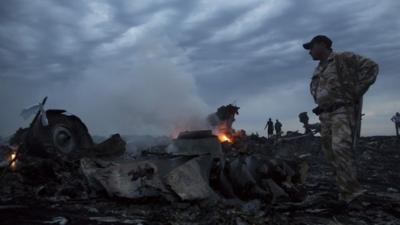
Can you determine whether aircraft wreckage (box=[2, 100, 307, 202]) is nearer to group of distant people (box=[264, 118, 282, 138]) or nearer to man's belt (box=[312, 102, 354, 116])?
man's belt (box=[312, 102, 354, 116])

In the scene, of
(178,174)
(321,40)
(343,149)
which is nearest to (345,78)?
(321,40)

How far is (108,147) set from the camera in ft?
31.8

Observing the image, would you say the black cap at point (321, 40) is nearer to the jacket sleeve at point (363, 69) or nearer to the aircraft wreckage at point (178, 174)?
the jacket sleeve at point (363, 69)

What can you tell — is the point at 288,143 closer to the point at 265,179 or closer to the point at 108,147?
the point at 108,147

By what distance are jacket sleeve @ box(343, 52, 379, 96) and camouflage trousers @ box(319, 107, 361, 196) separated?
0.37 meters

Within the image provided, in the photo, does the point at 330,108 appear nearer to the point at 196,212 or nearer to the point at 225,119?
the point at 196,212

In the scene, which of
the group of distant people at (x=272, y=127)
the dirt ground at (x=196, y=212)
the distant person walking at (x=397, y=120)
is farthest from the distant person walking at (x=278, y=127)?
the dirt ground at (x=196, y=212)

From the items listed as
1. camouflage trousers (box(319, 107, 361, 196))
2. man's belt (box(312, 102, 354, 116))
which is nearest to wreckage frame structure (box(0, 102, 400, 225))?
camouflage trousers (box(319, 107, 361, 196))

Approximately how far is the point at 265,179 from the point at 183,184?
156cm

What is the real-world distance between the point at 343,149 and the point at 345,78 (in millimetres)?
1038

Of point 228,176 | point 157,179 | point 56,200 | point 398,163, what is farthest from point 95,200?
point 398,163

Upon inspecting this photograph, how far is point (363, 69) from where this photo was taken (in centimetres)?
570

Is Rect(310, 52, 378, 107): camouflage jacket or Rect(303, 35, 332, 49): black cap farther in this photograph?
Rect(303, 35, 332, 49): black cap

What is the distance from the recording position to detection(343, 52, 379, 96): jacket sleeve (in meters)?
5.63
